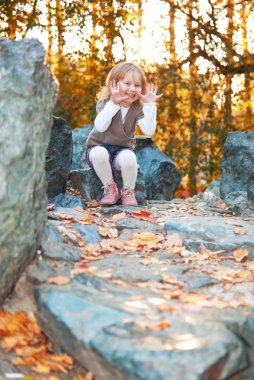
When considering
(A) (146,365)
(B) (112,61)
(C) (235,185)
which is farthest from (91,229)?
(B) (112,61)

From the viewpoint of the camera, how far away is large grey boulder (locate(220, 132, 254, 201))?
7.40 m

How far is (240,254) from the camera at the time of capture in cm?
428

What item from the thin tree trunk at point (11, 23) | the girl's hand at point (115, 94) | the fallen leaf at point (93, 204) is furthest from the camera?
the thin tree trunk at point (11, 23)

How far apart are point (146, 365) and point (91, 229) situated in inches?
75.8

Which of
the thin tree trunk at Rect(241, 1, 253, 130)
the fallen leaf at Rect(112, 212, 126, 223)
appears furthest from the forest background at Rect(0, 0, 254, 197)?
the fallen leaf at Rect(112, 212, 126, 223)

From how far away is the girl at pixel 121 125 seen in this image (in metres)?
5.41

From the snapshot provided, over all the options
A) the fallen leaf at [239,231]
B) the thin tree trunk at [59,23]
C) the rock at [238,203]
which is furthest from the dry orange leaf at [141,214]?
the thin tree trunk at [59,23]

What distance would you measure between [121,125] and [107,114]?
22 centimetres

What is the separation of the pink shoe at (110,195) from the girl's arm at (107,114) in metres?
0.56

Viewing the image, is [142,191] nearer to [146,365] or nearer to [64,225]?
[64,225]

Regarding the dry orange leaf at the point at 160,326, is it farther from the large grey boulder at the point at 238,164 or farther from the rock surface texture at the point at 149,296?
the large grey boulder at the point at 238,164

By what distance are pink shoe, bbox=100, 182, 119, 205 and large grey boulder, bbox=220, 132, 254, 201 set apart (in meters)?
2.44

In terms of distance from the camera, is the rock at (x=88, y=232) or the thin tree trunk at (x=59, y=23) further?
the thin tree trunk at (x=59, y=23)

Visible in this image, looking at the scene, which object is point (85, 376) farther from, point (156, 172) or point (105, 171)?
point (156, 172)
